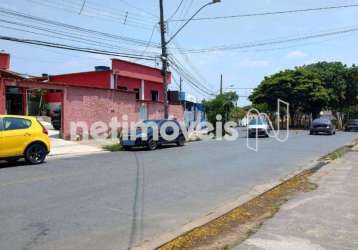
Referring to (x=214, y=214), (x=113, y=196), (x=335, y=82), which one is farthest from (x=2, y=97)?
(x=335, y=82)

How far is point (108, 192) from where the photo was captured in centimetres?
958

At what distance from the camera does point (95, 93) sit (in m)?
25.8

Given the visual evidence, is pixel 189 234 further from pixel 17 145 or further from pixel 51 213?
pixel 17 145

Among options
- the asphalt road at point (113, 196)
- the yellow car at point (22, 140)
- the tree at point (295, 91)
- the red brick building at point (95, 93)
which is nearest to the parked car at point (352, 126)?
the tree at point (295, 91)

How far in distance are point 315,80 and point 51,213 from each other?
44.0 m

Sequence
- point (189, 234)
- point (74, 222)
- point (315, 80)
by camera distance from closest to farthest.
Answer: point (189, 234) → point (74, 222) → point (315, 80)

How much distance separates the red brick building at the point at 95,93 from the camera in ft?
74.3

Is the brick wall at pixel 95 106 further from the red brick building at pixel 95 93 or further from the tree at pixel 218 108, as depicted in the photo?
the tree at pixel 218 108

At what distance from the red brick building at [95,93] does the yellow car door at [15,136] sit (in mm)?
6519

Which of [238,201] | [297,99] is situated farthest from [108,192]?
[297,99]

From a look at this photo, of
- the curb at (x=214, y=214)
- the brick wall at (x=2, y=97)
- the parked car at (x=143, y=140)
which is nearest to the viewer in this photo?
the curb at (x=214, y=214)

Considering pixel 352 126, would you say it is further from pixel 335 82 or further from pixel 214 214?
pixel 214 214

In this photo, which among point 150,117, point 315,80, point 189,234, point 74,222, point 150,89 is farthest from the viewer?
point 315,80

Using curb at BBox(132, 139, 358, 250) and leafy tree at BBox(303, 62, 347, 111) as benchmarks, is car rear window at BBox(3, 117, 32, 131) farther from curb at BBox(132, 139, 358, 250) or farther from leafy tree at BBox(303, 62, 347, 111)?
leafy tree at BBox(303, 62, 347, 111)
